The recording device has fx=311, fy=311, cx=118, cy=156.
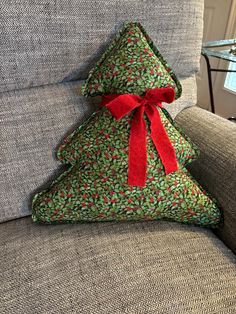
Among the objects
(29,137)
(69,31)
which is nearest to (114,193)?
(29,137)

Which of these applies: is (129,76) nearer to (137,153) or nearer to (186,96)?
(137,153)

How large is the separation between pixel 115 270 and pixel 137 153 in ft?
0.80

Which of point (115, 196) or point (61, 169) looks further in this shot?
point (61, 169)

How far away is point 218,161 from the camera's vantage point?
0.76 metres

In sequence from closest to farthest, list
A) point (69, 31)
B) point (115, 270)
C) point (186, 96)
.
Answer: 1. point (115, 270)
2. point (69, 31)
3. point (186, 96)

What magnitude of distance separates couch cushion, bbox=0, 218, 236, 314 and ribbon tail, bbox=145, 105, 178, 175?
148 mm

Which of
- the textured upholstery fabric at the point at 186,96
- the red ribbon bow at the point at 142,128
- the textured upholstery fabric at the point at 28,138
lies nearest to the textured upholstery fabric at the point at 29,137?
the textured upholstery fabric at the point at 28,138

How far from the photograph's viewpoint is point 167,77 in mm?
729

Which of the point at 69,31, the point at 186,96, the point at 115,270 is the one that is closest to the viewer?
the point at 115,270

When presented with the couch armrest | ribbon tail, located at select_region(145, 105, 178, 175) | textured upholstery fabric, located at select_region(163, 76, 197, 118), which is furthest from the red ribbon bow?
textured upholstery fabric, located at select_region(163, 76, 197, 118)

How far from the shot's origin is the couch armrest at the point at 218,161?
0.72 m

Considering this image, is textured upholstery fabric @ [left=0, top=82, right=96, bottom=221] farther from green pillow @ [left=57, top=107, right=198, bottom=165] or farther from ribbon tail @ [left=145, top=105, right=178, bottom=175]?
ribbon tail @ [left=145, top=105, right=178, bottom=175]

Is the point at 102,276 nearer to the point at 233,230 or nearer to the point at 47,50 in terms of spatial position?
the point at 233,230

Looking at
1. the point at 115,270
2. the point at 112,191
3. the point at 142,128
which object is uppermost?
the point at 142,128
